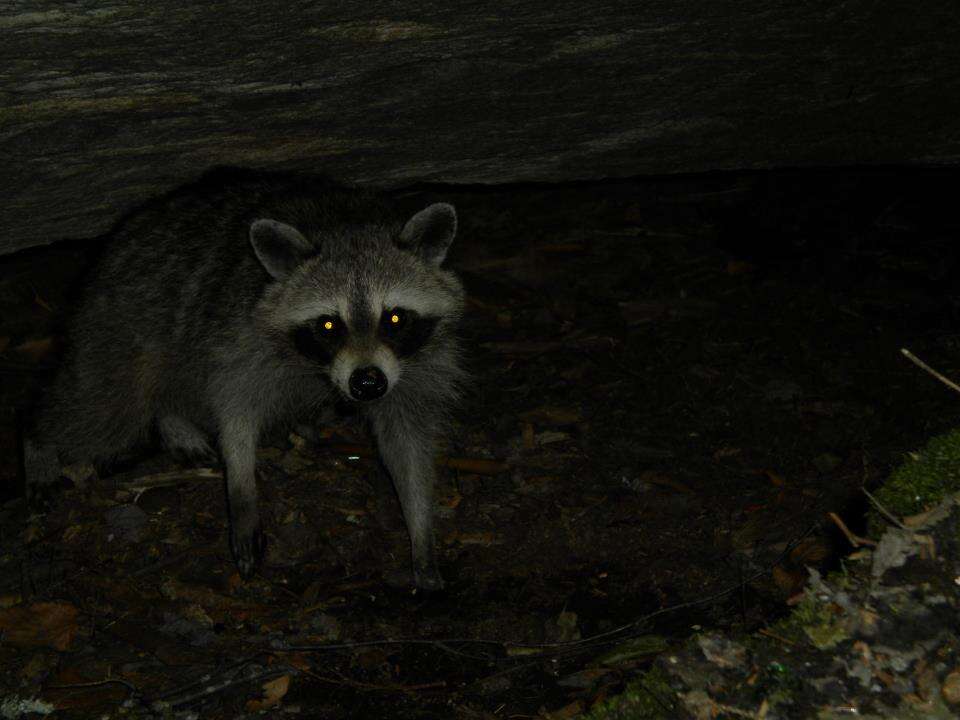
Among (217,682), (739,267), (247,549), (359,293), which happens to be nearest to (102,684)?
(217,682)

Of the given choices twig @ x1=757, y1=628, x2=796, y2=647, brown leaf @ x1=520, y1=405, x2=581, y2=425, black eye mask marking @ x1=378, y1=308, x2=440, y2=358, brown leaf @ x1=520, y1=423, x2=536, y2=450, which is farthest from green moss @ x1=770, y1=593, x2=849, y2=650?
brown leaf @ x1=520, y1=405, x2=581, y2=425

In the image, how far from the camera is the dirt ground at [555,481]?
3.68m

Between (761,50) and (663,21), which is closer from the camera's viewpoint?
(663,21)

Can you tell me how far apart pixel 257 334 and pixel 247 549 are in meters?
0.87

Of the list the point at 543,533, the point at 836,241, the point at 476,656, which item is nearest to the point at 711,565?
the point at 543,533

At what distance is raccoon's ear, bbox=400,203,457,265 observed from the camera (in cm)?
429

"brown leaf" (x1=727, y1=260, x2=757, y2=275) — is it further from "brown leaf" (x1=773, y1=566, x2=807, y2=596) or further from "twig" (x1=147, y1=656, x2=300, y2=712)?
"twig" (x1=147, y1=656, x2=300, y2=712)

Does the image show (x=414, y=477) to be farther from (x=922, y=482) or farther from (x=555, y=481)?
(x=922, y=482)

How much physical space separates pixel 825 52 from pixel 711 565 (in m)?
1.97

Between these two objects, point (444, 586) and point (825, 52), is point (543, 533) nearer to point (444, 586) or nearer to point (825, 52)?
point (444, 586)

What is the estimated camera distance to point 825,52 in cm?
403

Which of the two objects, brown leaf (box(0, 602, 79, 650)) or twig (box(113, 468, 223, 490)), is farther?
twig (box(113, 468, 223, 490))

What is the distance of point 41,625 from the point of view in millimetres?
3875

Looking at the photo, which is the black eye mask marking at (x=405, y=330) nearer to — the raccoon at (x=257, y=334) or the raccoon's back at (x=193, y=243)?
the raccoon at (x=257, y=334)
